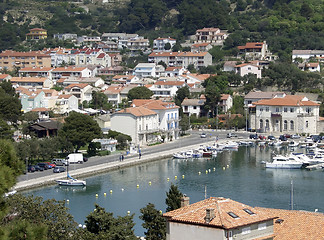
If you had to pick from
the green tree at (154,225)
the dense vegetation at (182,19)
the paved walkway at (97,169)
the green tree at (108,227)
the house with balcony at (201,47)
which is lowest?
the paved walkway at (97,169)

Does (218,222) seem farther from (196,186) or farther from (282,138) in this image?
(282,138)

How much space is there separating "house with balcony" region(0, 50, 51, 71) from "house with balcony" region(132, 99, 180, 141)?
91.3 ft

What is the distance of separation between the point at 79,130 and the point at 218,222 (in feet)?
85.4

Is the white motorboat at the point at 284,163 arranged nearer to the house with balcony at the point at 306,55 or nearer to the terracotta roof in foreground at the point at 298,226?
the terracotta roof in foreground at the point at 298,226

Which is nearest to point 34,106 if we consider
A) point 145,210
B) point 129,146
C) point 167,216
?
point 129,146

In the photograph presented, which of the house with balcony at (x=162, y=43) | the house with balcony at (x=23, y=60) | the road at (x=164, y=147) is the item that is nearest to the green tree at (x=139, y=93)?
the road at (x=164, y=147)

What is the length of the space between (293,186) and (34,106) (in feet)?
89.7

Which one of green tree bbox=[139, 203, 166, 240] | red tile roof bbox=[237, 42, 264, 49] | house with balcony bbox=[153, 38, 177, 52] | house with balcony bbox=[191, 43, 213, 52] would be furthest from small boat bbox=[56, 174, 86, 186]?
house with balcony bbox=[153, 38, 177, 52]

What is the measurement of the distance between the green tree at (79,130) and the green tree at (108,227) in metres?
20.2

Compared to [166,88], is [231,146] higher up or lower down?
lower down

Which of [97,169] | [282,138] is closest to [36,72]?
[282,138]

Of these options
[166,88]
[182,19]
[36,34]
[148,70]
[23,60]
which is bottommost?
[166,88]

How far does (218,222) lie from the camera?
12.1 m

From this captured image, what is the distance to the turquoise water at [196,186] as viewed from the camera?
90.5 feet
